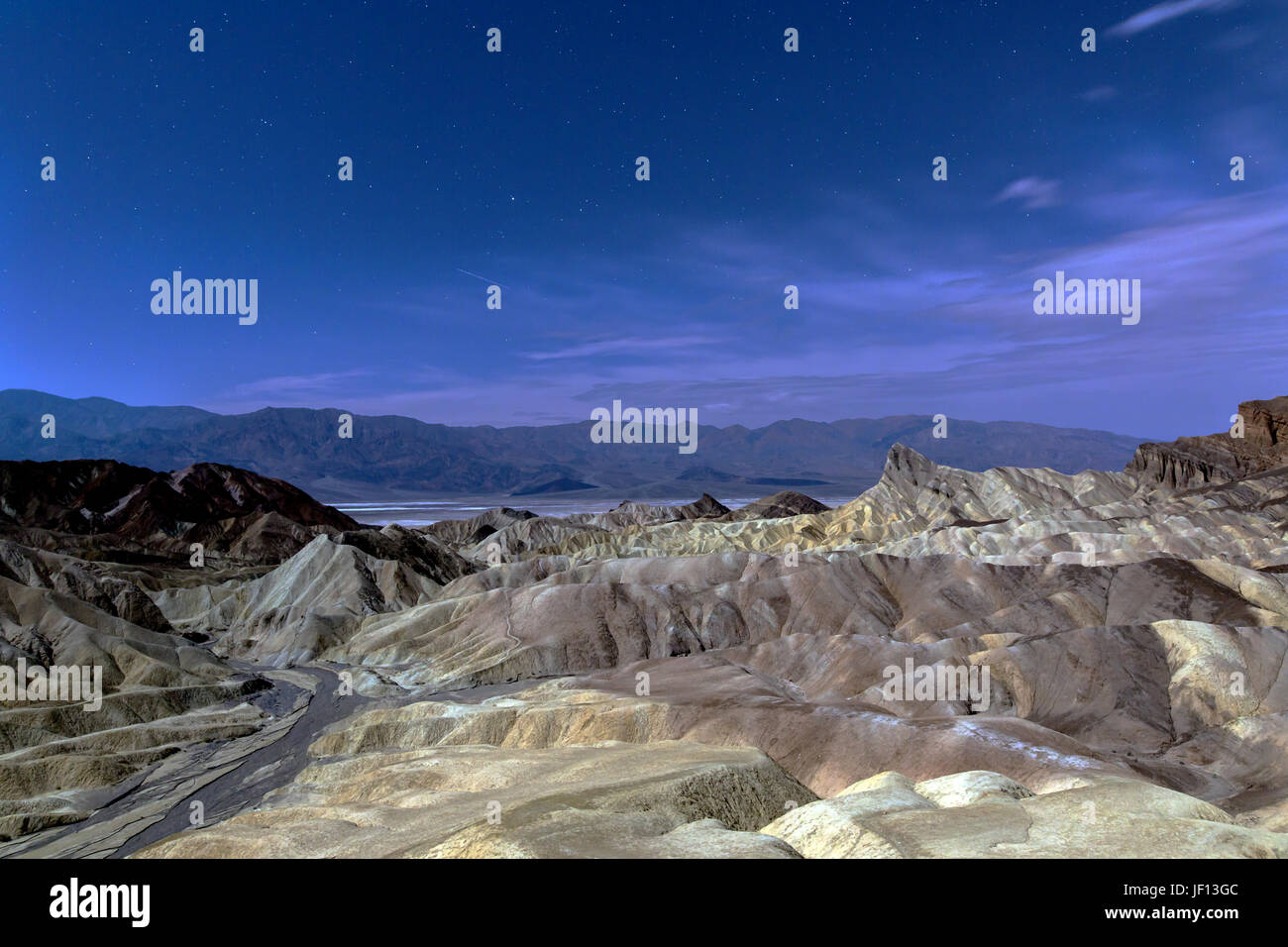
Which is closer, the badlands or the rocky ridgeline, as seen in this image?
the badlands

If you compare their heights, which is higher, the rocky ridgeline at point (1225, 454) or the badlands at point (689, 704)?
the rocky ridgeline at point (1225, 454)

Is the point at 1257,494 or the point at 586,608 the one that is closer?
the point at 586,608

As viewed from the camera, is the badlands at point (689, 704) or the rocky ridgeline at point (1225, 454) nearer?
the badlands at point (689, 704)

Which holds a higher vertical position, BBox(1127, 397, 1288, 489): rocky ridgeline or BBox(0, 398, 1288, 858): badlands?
BBox(1127, 397, 1288, 489): rocky ridgeline

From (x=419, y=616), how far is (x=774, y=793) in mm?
70548

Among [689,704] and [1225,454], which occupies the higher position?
[1225,454]

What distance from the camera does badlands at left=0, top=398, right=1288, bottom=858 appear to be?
27297mm

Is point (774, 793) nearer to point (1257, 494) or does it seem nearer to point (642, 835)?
point (642, 835)

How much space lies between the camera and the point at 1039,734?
1614 inches

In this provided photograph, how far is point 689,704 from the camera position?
5038 centimetres

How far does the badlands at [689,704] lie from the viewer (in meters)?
27.3

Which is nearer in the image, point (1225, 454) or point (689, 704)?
point (689, 704)
